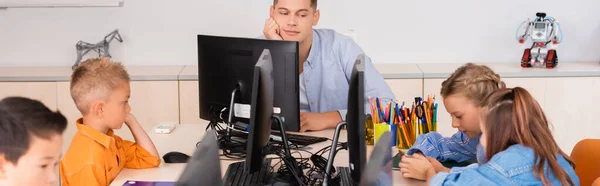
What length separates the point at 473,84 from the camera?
2.57 meters

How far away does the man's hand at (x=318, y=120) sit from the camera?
2.98 m

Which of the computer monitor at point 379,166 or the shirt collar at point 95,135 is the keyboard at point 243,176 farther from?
the computer monitor at point 379,166

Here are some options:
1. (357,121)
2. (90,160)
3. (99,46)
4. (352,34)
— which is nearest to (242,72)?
(90,160)

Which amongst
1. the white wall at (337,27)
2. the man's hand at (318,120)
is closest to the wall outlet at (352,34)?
the white wall at (337,27)

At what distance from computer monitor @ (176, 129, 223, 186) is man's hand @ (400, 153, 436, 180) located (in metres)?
0.97

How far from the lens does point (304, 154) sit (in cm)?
265

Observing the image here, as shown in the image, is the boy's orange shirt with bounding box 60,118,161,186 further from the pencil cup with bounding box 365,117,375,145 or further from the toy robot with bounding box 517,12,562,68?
the toy robot with bounding box 517,12,562,68

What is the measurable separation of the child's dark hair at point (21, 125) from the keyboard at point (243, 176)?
615 millimetres

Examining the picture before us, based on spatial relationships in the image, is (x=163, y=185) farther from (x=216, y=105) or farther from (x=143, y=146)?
(x=216, y=105)

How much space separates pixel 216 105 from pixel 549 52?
217 cm

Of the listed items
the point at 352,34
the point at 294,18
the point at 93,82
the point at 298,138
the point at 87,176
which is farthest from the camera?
the point at 352,34

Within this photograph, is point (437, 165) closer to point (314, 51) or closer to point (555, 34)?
point (314, 51)

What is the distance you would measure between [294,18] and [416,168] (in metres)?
0.98

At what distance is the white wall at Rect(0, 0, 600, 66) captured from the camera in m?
4.39
